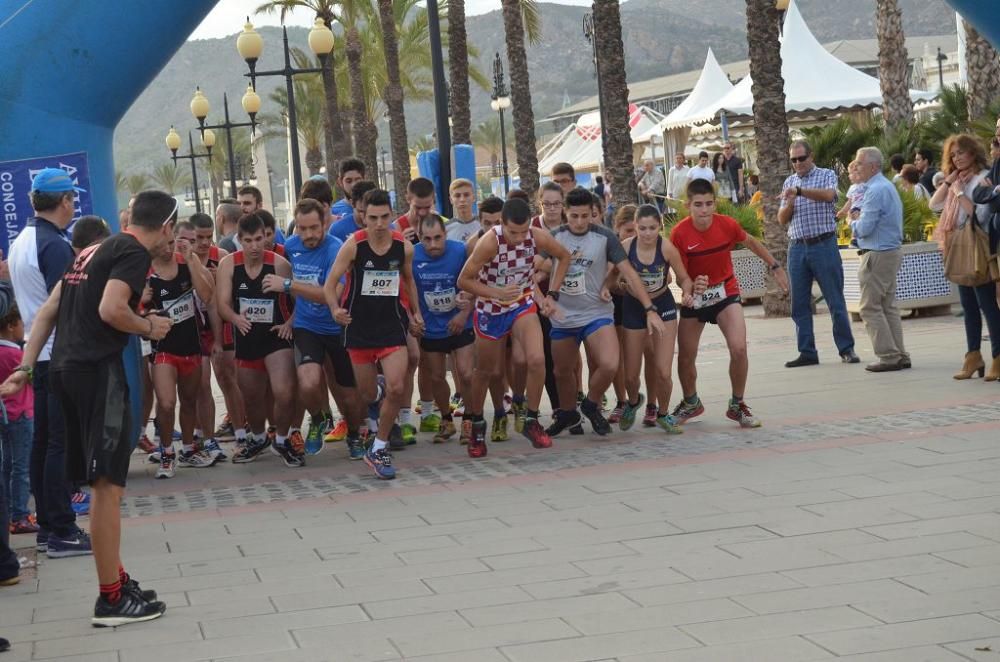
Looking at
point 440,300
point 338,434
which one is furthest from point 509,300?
point 338,434

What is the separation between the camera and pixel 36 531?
321 inches

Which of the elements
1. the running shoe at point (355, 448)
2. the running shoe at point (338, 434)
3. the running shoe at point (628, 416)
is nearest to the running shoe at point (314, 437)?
the running shoe at point (355, 448)

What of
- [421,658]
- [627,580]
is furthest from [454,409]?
[421,658]

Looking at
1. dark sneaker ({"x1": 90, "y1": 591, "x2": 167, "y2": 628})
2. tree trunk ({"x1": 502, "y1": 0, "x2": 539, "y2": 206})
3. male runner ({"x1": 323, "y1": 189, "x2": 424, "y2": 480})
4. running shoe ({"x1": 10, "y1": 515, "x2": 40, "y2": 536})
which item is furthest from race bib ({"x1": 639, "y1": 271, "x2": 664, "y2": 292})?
tree trunk ({"x1": 502, "y1": 0, "x2": 539, "y2": 206})

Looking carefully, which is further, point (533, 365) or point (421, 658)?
point (533, 365)

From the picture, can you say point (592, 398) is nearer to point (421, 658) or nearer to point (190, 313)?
point (190, 313)

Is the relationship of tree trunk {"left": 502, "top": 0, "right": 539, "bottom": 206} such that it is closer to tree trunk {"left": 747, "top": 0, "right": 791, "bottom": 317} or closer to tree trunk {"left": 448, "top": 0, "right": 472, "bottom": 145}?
tree trunk {"left": 448, "top": 0, "right": 472, "bottom": 145}

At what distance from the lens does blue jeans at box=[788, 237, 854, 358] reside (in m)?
12.6

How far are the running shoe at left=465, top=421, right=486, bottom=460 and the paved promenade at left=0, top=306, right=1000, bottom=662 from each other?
92 mm

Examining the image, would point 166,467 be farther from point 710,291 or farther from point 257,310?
point 710,291

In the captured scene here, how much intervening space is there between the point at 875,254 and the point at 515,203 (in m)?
4.11

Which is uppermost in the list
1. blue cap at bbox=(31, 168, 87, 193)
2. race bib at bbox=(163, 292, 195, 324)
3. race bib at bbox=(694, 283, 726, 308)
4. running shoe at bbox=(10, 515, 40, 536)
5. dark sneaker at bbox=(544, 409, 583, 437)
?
blue cap at bbox=(31, 168, 87, 193)

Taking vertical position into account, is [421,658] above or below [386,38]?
below

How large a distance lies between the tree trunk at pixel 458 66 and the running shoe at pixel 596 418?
19801 millimetres
